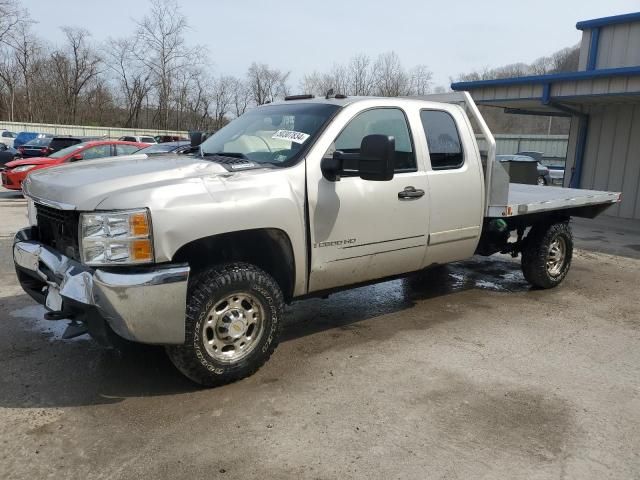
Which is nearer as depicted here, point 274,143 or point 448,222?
point 274,143

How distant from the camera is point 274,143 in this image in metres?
4.26

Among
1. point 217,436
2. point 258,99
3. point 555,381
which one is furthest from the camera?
point 258,99

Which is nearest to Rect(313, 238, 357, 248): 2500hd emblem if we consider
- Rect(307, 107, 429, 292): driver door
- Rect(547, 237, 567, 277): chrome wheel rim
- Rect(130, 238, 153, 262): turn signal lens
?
Rect(307, 107, 429, 292): driver door

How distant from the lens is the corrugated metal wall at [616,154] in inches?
499

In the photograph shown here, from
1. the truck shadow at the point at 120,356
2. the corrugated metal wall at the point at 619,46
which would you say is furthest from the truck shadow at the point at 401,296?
the corrugated metal wall at the point at 619,46

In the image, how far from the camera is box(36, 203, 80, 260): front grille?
3412 mm

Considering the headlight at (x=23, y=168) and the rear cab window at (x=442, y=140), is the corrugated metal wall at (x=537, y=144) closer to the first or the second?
the headlight at (x=23, y=168)

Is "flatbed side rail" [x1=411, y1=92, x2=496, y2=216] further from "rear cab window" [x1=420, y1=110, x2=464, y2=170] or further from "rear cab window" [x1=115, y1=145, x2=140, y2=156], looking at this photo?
"rear cab window" [x1=115, y1=145, x2=140, y2=156]

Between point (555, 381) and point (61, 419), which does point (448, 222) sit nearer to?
point (555, 381)

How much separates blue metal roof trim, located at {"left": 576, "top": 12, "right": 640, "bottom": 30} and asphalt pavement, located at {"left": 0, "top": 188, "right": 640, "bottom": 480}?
9047 millimetres

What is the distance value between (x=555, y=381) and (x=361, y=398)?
1.46 m

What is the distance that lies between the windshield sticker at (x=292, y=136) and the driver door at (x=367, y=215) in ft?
0.66

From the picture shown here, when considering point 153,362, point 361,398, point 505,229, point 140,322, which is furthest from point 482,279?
point 140,322

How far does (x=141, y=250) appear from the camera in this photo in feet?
10.4
